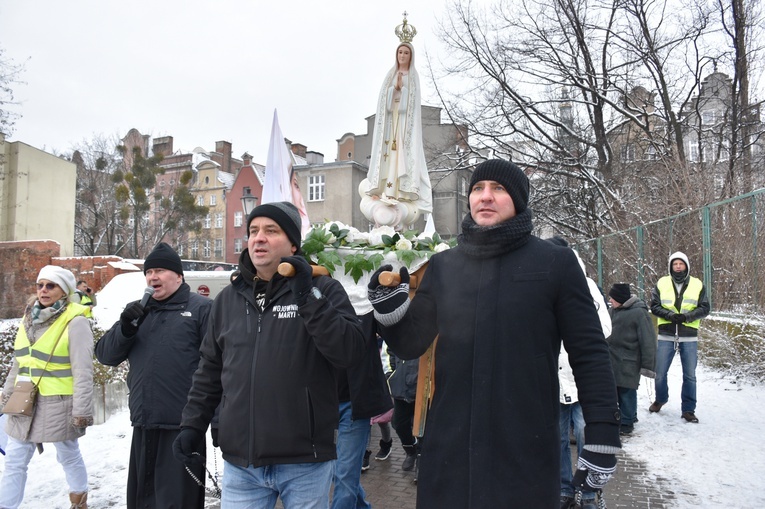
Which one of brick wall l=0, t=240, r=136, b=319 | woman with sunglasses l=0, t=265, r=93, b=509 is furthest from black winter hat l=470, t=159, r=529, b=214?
brick wall l=0, t=240, r=136, b=319

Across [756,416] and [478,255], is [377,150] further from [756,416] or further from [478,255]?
[756,416]

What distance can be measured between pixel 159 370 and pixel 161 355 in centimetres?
10

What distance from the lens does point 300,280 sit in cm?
268

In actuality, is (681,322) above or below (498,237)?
below

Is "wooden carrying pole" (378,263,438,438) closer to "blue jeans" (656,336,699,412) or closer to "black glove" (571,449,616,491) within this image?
"black glove" (571,449,616,491)

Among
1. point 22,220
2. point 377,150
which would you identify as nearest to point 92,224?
point 22,220

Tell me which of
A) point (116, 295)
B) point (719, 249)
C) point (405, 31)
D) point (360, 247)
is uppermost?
point (405, 31)

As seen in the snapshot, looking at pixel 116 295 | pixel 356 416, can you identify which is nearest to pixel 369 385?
pixel 356 416

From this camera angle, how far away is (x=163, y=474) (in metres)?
3.77

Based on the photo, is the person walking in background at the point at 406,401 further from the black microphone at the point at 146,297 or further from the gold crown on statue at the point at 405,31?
the gold crown on statue at the point at 405,31

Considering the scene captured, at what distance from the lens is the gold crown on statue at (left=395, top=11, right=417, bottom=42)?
6637mm

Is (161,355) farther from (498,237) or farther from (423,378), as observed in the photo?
(498,237)

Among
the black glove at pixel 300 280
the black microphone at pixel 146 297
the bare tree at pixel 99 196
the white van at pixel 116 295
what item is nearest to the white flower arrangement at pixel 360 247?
the black microphone at pixel 146 297

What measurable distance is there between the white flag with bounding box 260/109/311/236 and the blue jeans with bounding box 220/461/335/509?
475 centimetres
